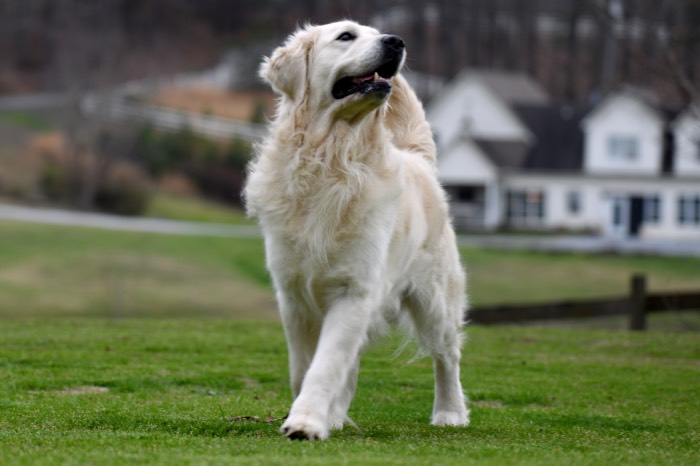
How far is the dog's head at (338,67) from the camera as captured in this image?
7293 mm

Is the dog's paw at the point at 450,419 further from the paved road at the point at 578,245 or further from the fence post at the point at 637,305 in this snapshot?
the paved road at the point at 578,245

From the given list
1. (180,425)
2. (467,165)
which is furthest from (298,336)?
(467,165)

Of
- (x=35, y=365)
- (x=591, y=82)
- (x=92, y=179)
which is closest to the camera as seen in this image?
(x=35, y=365)

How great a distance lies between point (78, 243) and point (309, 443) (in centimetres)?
3897

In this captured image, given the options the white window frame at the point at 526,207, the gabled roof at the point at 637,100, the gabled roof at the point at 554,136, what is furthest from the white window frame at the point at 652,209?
the white window frame at the point at 526,207

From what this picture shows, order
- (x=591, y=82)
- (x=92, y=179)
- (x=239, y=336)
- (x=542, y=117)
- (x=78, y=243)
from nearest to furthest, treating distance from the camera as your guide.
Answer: (x=239, y=336) < (x=78, y=243) < (x=92, y=179) < (x=542, y=117) < (x=591, y=82)

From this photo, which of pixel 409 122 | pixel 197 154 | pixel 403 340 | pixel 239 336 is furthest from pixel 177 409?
pixel 197 154

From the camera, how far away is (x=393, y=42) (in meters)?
7.29

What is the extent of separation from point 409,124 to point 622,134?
56929 millimetres

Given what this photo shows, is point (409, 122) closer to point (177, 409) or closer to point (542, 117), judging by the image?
point (177, 409)

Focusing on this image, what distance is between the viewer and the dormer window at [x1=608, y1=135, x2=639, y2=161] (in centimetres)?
6394

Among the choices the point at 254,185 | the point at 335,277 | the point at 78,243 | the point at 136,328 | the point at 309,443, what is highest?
the point at 254,185

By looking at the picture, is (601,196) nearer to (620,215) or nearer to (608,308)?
(620,215)

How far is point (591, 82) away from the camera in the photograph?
309ft
